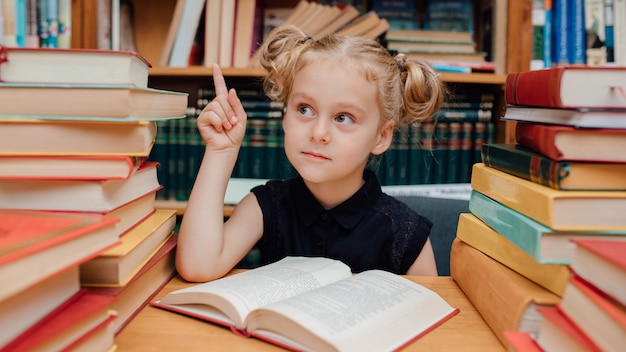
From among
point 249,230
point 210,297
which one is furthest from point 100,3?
point 210,297

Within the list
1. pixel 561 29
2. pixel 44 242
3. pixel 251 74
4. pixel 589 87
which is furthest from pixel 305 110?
pixel 561 29

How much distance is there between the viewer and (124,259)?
24.8 inches

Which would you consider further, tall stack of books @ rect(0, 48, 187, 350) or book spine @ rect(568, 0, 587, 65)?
book spine @ rect(568, 0, 587, 65)

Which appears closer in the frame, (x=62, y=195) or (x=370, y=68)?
(x=62, y=195)

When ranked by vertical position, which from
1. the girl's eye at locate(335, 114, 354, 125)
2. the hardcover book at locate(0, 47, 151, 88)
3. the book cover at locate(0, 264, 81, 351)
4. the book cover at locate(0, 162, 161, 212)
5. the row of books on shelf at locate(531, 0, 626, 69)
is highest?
the row of books on shelf at locate(531, 0, 626, 69)

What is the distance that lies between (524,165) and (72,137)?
0.54m

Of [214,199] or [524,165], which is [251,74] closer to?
[214,199]

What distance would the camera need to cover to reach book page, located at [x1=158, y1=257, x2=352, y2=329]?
0.67 meters

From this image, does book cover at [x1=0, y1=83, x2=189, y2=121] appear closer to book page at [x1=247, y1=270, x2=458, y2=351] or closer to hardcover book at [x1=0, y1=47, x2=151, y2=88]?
hardcover book at [x1=0, y1=47, x2=151, y2=88]

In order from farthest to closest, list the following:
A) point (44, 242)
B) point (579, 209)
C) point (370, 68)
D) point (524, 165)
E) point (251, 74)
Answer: point (251, 74), point (370, 68), point (524, 165), point (579, 209), point (44, 242)

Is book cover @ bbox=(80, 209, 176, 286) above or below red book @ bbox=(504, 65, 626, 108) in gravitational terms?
below

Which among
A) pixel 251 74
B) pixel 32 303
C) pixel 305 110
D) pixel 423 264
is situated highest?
pixel 251 74

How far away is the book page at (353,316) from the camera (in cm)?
57

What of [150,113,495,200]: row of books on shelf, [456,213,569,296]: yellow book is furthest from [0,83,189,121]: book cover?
[150,113,495,200]: row of books on shelf
